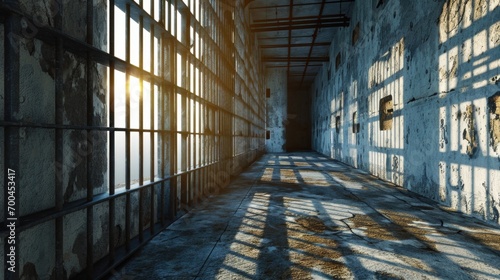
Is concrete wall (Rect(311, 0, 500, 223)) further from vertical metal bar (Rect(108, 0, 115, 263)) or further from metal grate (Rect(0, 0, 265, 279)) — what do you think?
vertical metal bar (Rect(108, 0, 115, 263))

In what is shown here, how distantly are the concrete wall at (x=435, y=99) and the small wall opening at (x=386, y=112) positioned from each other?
0.02 meters

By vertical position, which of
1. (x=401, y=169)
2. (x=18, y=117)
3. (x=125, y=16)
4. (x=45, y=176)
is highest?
(x=125, y=16)

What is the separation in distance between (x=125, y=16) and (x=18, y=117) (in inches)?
55.2

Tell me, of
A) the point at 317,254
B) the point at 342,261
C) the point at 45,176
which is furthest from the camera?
the point at 317,254

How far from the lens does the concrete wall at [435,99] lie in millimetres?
3289

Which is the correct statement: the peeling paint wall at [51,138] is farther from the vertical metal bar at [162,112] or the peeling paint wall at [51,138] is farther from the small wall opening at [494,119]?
the small wall opening at [494,119]

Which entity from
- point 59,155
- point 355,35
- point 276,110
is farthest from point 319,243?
point 276,110

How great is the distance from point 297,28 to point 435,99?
25.9 feet

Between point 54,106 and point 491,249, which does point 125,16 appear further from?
point 491,249

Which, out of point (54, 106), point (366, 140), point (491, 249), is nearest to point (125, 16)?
point (54, 106)

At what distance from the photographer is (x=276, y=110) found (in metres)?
18.8

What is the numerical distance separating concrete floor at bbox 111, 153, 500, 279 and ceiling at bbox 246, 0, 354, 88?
26.4ft

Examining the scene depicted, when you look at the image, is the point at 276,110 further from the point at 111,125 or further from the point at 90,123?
the point at 90,123

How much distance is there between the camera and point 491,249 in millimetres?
2486
